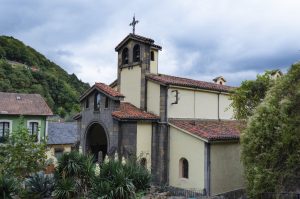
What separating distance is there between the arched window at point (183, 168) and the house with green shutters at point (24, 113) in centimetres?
1629

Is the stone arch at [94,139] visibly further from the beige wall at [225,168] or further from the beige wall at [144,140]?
the beige wall at [225,168]

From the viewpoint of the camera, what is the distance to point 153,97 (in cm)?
2138

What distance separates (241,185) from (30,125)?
72.8 ft

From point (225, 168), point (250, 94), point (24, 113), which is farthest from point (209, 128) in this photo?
point (24, 113)

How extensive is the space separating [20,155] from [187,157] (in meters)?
9.72

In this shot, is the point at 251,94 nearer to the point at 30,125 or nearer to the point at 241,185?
the point at 241,185

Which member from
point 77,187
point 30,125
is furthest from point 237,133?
point 30,125

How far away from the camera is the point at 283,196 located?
1277 centimetres

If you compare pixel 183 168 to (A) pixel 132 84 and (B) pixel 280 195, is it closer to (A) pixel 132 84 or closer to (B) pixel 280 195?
(A) pixel 132 84

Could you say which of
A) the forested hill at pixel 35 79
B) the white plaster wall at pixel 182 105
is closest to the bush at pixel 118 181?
the white plaster wall at pixel 182 105

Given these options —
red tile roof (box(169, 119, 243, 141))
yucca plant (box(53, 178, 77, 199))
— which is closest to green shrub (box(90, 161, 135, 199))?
yucca plant (box(53, 178, 77, 199))

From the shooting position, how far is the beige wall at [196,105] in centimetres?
2112

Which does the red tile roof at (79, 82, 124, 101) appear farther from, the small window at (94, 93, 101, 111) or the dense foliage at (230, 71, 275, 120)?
the dense foliage at (230, 71, 275, 120)

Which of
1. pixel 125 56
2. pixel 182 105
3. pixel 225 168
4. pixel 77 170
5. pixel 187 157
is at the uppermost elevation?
pixel 125 56
